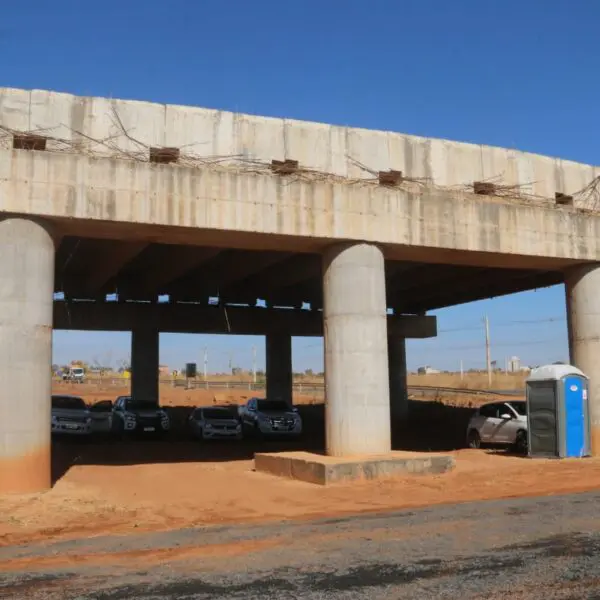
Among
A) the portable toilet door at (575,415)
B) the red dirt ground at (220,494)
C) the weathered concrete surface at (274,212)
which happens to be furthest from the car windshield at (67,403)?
the portable toilet door at (575,415)

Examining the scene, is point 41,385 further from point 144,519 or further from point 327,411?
point 327,411

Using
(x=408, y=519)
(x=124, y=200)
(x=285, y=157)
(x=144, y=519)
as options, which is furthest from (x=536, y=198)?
(x=144, y=519)

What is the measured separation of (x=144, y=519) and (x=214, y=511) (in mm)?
→ 1357

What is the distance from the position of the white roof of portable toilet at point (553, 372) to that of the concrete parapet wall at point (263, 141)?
196 inches

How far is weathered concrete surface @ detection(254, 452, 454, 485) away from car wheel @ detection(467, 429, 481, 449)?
22.7 feet

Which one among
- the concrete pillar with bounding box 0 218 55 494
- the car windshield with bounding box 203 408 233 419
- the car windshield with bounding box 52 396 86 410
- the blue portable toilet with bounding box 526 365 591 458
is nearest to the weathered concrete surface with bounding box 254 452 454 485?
the blue portable toilet with bounding box 526 365 591 458

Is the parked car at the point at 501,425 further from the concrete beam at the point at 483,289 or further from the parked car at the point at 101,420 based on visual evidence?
the parked car at the point at 101,420

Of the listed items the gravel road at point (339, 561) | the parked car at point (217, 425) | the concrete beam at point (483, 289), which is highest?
the concrete beam at point (483, 289)

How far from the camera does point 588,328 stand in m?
21.1

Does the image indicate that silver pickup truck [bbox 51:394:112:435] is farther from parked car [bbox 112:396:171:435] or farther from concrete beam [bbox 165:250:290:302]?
concrete beam [bbox 165:250:290:302]

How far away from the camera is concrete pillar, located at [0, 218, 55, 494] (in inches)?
583

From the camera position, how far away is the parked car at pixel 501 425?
22.4m

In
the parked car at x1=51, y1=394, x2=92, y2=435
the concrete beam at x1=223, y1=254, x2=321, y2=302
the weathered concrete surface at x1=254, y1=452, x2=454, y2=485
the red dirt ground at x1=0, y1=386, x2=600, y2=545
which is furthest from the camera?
the concrete beam at x1=223, y1=254, x2=321, y2=302

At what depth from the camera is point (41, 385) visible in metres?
15.3
